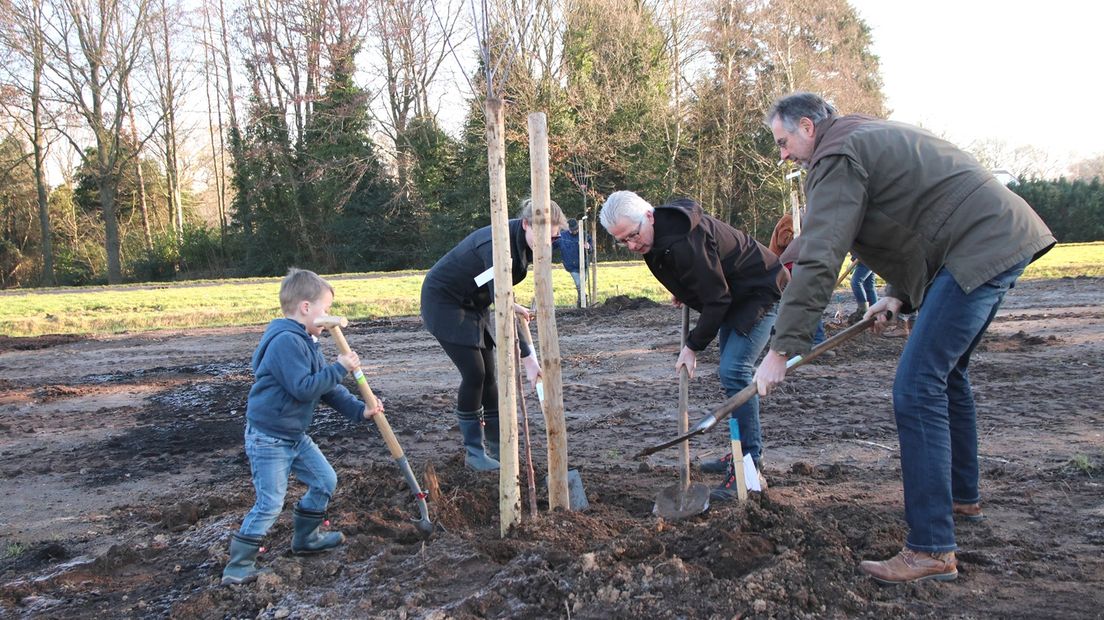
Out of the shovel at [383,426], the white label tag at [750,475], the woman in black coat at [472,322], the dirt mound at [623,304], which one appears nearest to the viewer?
the shovel at [383,426]

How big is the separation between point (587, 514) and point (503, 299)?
4.27 ft

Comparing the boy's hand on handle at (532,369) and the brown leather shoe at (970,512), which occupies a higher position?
the boy's hand on handle at (532,369)

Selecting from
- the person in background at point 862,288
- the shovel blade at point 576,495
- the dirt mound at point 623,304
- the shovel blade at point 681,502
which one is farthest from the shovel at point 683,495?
the dirt mound at point 623,304

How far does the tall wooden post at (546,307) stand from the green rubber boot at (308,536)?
3.83 ft

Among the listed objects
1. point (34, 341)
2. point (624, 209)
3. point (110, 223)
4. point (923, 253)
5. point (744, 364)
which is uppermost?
point (110, 223)

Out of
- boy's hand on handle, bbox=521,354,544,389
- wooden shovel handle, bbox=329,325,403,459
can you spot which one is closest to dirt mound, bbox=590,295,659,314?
boy's hand on handle, bbox=521,354,544,389

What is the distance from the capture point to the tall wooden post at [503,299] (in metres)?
3.46

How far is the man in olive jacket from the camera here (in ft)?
9.98

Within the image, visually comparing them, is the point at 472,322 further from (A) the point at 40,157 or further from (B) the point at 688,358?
(A) the point at 40,157

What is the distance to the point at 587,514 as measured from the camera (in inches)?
160

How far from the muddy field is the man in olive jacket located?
36cm

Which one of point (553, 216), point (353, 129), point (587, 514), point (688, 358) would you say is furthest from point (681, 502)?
point (353, 129)

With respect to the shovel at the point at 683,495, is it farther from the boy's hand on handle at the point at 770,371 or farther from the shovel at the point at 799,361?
the boy's hand on handle at the point at 770,371

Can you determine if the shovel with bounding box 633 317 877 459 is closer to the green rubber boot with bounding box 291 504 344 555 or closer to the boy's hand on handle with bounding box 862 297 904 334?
the boy's hand on handle with bounding box 862 297 904 334
